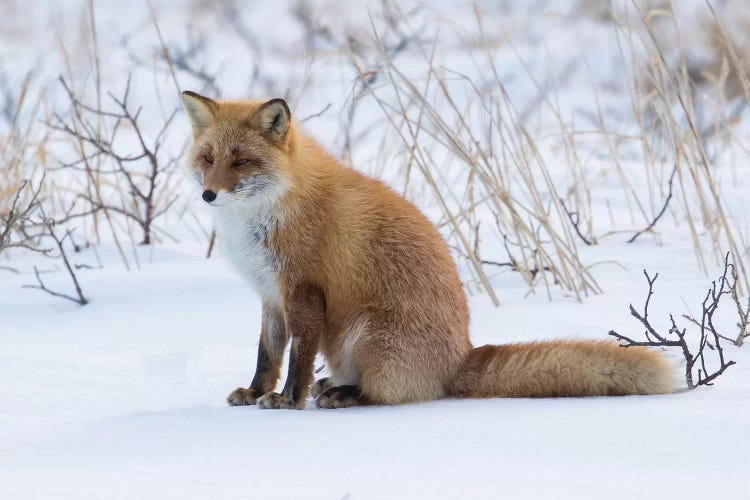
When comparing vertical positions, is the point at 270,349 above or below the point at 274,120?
below

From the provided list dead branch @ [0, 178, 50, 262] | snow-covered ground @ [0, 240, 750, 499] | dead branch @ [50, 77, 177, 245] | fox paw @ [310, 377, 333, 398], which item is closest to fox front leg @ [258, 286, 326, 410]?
snow-covered ground @ [0, 240, 750, 499]

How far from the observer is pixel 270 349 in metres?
3.57

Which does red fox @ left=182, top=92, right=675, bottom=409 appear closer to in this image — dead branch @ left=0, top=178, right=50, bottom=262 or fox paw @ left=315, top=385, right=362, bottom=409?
fox paw @ left=315, top=385, right=362, bottom=409

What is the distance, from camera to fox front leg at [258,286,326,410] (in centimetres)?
329

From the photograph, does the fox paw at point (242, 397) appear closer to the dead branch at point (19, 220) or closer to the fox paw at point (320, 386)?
the fox paw at point (320, 386)

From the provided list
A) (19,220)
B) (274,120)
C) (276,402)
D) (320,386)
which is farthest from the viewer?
(19,220)

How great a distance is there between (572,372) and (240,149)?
1.37 m

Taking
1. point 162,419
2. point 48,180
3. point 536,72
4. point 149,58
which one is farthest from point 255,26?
point 162,419

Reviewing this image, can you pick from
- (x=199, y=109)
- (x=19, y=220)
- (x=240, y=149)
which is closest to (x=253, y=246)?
(x=240, y=149)

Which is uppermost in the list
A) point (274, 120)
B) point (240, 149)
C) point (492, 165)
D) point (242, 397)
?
point (492, 165)

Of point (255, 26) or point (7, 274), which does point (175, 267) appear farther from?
point (255, 26)

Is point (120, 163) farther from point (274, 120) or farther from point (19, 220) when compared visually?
point (274, 120)

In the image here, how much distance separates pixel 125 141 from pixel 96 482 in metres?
9.62

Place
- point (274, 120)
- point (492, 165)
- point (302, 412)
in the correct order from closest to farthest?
point (302, 412) → point (274, 120) → point (492, 165)
